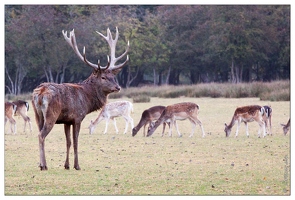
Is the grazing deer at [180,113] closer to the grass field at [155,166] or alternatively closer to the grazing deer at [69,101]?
the grass field at [155,166]

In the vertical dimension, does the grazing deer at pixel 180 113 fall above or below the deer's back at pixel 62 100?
below

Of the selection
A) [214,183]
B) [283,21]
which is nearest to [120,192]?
[214,183]

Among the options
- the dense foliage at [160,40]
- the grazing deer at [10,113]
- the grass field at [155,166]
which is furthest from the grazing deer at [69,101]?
the dense foliage at [160,40]

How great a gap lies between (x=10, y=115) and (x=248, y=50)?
25.2m

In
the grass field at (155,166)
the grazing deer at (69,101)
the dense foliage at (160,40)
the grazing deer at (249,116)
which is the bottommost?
the grass field at (155,166)

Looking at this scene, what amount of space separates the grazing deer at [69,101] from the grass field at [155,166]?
2.09 ft

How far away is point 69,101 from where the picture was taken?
10.2 meters

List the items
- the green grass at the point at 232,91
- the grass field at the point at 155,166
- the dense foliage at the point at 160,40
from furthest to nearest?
the dense foliage at the point at 160,40, the green grass at the point at 232,91, the grass field at the point at 155,166

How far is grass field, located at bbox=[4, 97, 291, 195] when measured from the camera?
866cm

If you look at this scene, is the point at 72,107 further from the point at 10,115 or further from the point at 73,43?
the point at 10,115

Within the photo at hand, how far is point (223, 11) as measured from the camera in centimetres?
4266

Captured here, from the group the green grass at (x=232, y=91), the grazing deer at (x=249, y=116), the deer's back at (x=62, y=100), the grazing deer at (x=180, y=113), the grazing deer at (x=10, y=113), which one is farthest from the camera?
the green grass at (x=232, y=91)

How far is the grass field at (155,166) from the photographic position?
866 cm

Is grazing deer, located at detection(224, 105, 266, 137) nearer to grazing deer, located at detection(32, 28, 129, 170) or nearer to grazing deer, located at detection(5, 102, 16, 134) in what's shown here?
grazing deer, located at detection(5, 102, 16, 134)
